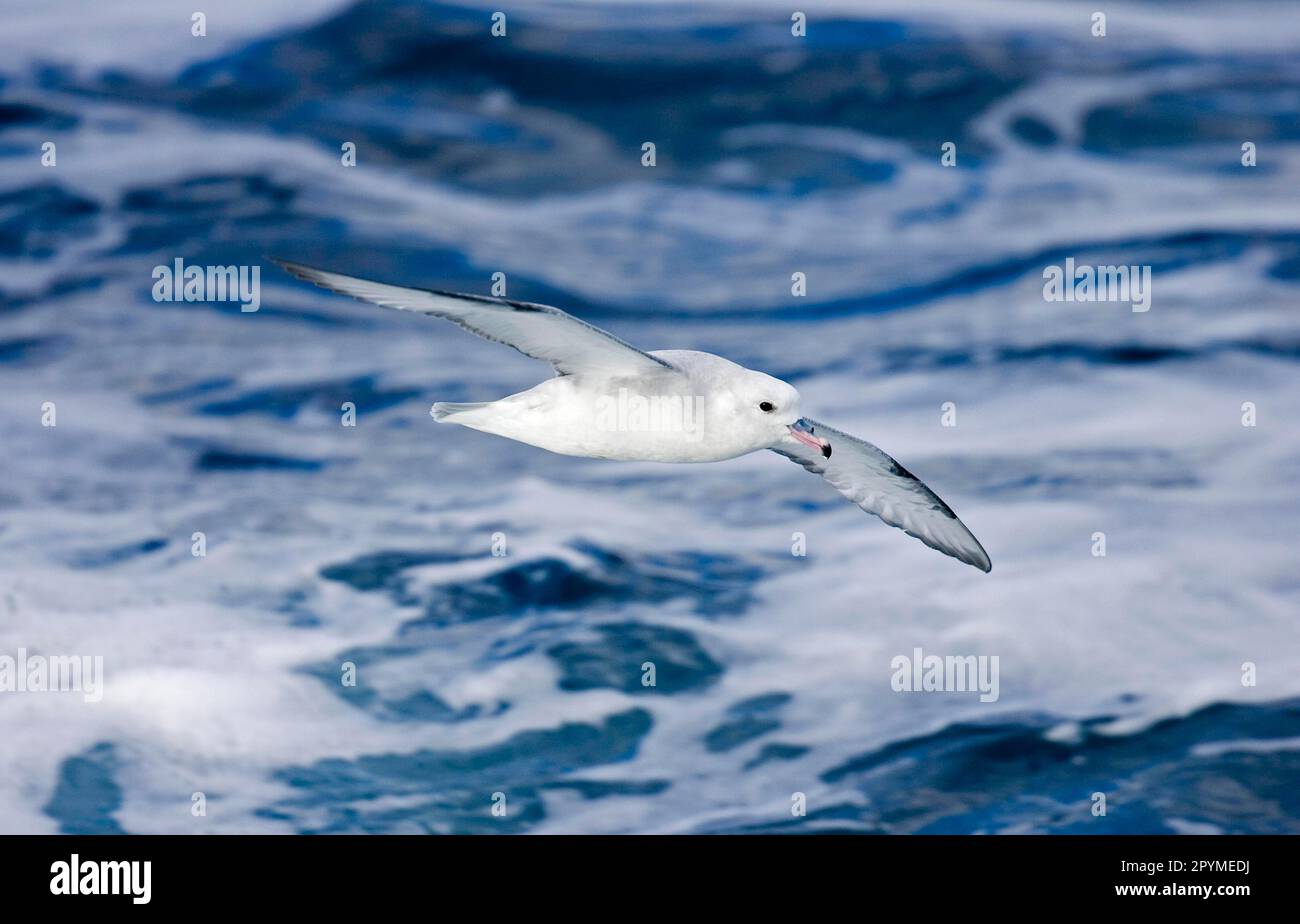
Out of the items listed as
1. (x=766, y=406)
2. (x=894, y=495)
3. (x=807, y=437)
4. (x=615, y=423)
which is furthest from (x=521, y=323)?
(x=894, y=495)

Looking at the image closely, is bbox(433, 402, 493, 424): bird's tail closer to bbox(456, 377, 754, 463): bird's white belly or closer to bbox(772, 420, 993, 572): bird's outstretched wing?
bbox(456, 377, 754, 463): bird's white belly

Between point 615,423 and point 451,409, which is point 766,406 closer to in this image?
point 615,423

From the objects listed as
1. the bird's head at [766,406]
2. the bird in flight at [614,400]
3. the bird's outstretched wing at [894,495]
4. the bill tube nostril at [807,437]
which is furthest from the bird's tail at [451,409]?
the bird's outstretched wing at [894,495]

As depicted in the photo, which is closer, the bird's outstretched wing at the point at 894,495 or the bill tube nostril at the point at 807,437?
the bill tube nostril at the point at 807,437

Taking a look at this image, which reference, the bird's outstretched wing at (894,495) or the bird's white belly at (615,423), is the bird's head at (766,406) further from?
the bird's outstretched wing at (894,495)

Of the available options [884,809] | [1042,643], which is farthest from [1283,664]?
[884,809]

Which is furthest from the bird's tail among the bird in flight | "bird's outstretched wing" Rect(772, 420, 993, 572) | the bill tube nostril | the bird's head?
"bird's outstretched wing" Rect(772, 420, 993, 572)
